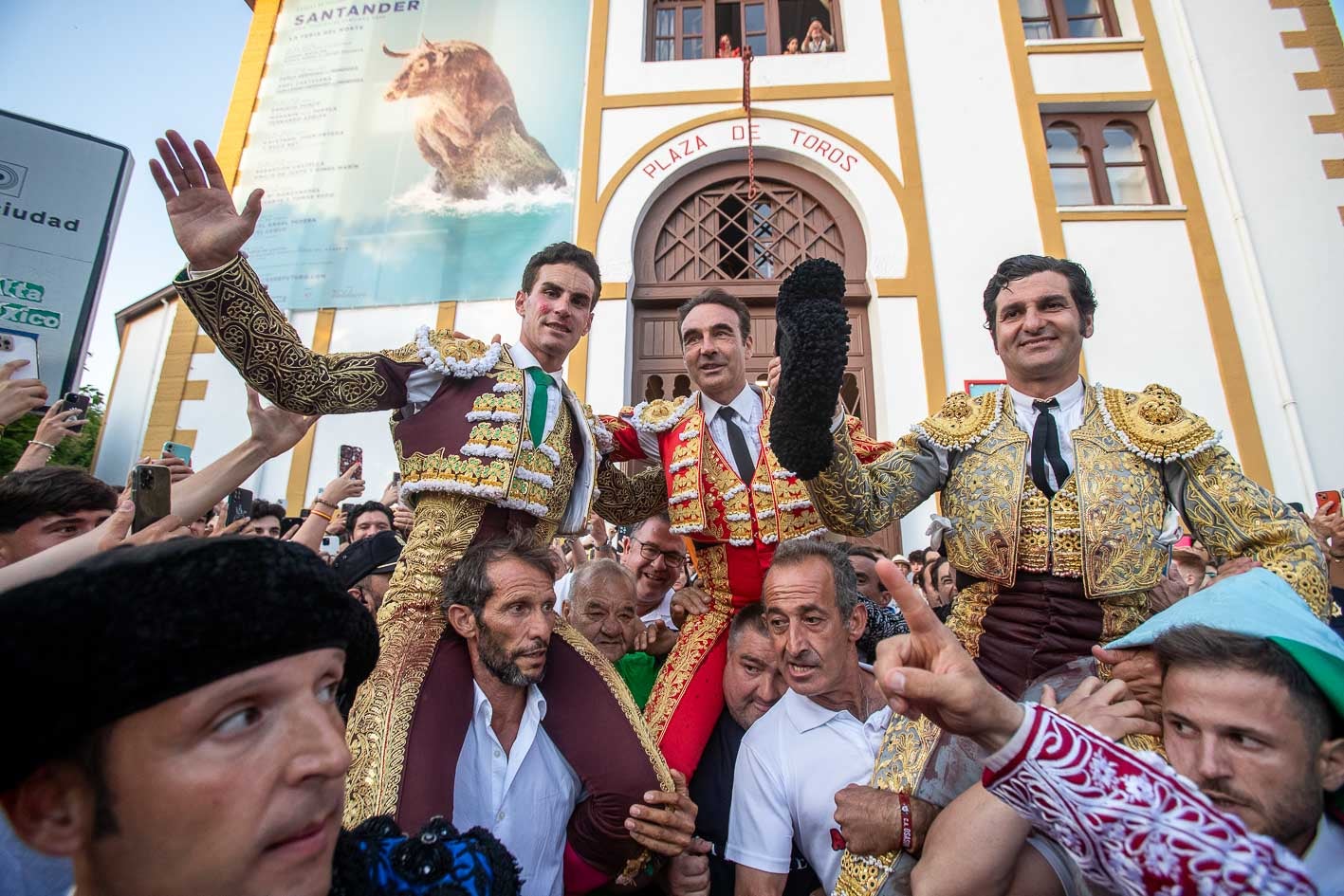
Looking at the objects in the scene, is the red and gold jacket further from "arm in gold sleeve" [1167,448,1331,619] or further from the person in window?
the person in window

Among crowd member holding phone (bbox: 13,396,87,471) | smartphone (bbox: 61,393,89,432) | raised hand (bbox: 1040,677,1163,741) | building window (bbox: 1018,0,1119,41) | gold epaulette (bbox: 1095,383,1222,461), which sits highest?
building window (bbox: 1018,0,1119,41)

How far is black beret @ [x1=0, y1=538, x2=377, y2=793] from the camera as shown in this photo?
2.86 ft

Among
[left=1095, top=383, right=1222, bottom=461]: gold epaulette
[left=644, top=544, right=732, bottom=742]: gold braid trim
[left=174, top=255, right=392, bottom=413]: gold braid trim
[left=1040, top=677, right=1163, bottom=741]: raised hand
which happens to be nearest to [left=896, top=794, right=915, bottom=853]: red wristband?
[left=1040, top=677, right=1163, bottom=741]: raised hand

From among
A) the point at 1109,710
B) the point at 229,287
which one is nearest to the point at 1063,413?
the point at 1109,710

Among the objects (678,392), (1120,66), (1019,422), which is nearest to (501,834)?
(1019,422)

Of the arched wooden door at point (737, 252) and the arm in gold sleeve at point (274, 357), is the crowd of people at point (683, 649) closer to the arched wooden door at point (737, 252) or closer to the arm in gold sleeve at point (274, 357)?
the arm in gold sleeve at point (274, 357)

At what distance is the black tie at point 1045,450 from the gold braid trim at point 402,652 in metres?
1.79

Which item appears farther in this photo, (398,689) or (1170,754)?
(398,689)

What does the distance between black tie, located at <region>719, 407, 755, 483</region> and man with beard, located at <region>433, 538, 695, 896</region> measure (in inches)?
34.7

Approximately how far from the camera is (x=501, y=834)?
7.37 feet

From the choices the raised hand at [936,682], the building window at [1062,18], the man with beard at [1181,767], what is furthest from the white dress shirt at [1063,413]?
the building window at [1062,18]

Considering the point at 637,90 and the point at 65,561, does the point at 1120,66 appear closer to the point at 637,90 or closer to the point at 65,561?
the point at 637,90

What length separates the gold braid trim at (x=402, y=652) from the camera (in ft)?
6.48

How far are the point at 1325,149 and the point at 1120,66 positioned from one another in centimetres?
219
